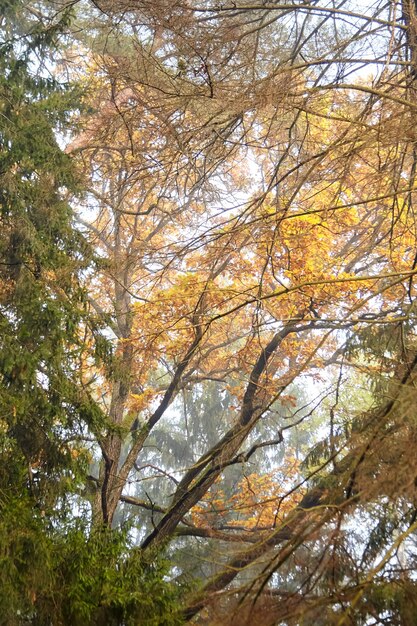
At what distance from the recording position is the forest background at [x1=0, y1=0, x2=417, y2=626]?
3.14m

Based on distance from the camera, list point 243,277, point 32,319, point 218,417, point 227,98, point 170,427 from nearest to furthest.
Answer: point 227,98 < point 32,319 < point 243,277 < point 218,417 < point 170,427

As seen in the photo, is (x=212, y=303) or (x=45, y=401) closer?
(x=45, y=401)

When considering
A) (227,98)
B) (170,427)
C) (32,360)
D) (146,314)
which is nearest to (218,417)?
(170,427)

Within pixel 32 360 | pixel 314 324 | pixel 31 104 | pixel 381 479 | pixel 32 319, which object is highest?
pixel 31 104

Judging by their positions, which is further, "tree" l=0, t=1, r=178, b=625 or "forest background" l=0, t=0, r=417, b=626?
"tree" l=0, t=1, r=178, b=625

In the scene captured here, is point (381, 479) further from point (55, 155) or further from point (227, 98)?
point (55, 155)

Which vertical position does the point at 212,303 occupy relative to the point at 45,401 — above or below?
above

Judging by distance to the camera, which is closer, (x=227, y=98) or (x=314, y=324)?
(x=227, y=98)

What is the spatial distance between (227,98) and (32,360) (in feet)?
10.7

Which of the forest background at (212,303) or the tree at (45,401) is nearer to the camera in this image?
the forest background at (212,303)

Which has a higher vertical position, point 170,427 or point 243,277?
point 170,427

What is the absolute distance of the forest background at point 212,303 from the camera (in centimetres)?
314

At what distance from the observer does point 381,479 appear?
2.70 m

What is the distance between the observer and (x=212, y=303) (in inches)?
319
